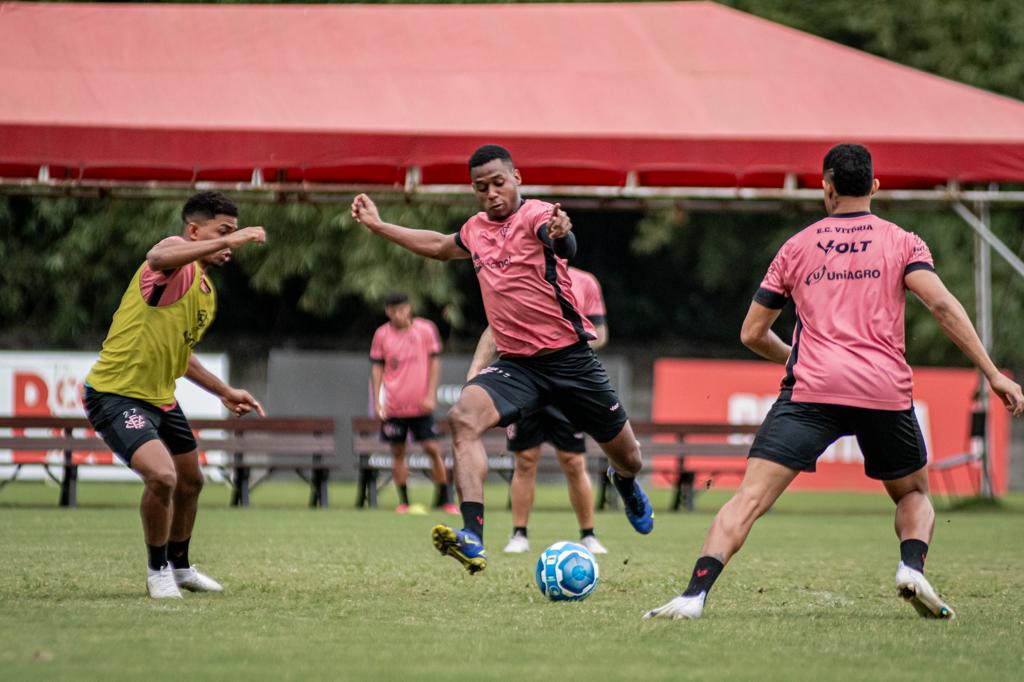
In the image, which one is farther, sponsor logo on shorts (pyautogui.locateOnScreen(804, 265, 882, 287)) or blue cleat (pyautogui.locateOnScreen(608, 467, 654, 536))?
blue cleat (pyautogui.locateOnScreen(608, 467, 654, 536))

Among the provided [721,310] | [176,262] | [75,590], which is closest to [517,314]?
[176,262]

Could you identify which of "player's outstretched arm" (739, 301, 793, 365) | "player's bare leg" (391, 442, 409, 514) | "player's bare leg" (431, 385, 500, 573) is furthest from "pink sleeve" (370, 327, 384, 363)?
"player's outstretched arm" (739, 301, 793, 365)

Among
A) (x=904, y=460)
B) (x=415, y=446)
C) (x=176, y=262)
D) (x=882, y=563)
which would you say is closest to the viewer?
(x=904, y=460)

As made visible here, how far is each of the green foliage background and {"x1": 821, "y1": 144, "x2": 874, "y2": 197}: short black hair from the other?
52.4 ft

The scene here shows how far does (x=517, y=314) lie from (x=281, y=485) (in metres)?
17.2

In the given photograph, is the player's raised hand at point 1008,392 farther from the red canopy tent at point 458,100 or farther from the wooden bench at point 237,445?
the wooden bench at point 237,445

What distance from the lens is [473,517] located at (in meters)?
7.64

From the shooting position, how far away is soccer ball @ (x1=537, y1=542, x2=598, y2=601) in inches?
303

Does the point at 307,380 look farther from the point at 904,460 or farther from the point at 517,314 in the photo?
the point at 904,460

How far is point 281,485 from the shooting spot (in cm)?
2491

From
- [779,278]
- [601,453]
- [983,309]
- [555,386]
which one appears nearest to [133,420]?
[555,386]

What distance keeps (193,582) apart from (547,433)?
3.65 m

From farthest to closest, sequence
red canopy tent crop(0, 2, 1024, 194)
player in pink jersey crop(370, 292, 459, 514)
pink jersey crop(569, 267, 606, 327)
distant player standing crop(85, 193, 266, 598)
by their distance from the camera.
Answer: player in pink jersey crop(370, 292, 459, 514) < red canopy tent crop(0, 2, 1024, 194) < pink jersey crop(569, 267, 606, 327) < distant player standing crop(85, 193, 266, 598)

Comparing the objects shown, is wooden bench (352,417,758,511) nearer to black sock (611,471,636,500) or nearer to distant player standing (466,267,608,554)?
distant player standing (466,267,608,554)
